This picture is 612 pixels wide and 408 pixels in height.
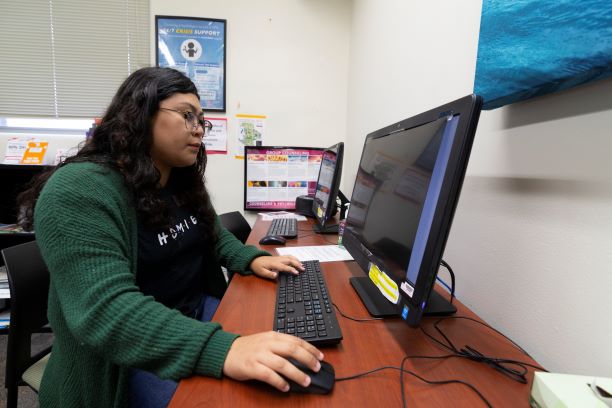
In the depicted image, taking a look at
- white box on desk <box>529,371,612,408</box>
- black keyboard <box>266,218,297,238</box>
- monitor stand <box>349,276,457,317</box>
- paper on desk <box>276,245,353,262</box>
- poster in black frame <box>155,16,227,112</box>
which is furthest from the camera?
poster in black frame <box>155,16,227,112</box>

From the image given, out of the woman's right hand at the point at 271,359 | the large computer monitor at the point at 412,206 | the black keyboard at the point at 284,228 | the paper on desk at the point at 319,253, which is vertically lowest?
the paper on desk at the point at 319,253

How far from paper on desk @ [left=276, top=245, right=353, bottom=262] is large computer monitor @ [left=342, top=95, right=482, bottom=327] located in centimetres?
22

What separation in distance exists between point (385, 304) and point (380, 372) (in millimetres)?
256

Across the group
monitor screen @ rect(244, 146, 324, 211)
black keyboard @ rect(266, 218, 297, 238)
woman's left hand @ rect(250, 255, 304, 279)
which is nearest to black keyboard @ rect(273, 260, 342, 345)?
woman's left hand @ rect(250, 255, 304, 279)

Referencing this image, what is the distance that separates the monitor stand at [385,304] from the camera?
717 millimetres

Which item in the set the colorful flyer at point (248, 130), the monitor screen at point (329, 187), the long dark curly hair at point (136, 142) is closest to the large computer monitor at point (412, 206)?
the monitor screen at point (329, 187)

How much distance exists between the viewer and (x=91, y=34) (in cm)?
224

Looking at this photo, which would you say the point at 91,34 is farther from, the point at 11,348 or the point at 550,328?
the point at 550,328

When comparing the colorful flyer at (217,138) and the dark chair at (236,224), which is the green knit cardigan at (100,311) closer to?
the dark chair at (236,224)

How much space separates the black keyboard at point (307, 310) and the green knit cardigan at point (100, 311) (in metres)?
0.15

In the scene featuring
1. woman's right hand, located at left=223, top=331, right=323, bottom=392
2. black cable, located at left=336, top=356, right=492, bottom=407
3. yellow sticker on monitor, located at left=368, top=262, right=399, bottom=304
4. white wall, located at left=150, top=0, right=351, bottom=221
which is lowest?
black cable, located at left=336, top=356, right=492, bottom=407

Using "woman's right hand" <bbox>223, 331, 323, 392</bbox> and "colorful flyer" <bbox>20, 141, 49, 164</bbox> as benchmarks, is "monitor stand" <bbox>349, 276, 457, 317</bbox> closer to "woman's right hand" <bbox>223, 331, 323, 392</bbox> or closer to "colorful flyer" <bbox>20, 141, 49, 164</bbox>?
"woman's right hand" <bbox>223, 331, 323, 392</bbox>

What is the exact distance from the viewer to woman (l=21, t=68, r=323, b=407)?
0.52 meters

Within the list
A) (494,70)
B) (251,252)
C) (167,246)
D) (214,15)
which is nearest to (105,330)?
(167,246)
